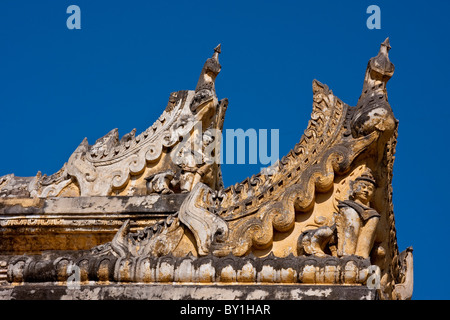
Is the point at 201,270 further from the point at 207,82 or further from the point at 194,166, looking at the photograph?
the point at 207,82

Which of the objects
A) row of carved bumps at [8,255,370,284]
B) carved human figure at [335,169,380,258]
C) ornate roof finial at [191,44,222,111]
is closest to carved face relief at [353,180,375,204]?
carved human figure at [335,169,380,258]

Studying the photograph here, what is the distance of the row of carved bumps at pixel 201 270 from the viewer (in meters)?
10.6

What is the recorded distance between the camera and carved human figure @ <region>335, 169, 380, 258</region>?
11.2 meters

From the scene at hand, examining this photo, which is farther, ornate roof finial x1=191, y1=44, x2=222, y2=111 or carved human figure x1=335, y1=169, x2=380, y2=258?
ornate roof finial x1=191, y1=44, x2=222, y2=111

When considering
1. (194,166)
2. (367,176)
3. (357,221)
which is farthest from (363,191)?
(194,166)

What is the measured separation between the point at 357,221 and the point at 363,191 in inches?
14.8

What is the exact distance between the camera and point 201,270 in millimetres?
10867

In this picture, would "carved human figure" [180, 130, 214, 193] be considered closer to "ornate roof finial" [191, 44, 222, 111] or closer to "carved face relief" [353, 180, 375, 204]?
"ornate roof finial" [191, 44, 222, 111]

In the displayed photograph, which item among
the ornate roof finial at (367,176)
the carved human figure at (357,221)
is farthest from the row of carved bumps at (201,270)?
the ornate roof finial at (367,176)

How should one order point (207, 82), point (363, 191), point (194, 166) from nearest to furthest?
point (363, 191) < point (194, 166) < point (207, 82)

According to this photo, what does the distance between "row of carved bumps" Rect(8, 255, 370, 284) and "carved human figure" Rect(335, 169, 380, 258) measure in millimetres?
418
